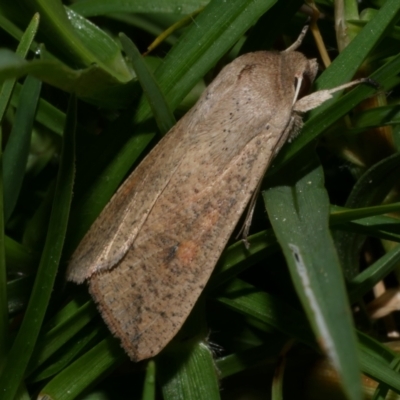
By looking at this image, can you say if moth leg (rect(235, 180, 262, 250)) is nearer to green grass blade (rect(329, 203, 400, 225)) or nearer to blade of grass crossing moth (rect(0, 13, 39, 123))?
green grass blade (rect(329, 203, 400, 225))

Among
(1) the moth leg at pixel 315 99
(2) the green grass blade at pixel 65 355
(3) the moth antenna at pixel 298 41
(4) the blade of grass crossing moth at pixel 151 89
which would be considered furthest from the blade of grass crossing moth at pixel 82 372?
(3) the moth antenna at pixel 298 41

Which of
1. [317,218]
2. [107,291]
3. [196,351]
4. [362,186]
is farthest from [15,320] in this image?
[362,186]

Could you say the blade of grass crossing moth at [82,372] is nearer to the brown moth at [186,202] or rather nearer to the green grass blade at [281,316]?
the brown moth at [186,202]

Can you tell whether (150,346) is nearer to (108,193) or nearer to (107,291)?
(107,291)

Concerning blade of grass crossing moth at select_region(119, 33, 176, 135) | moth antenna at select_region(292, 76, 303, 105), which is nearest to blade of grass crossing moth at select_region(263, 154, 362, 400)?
moth antenna at select_region(292, 76, 303, 105)

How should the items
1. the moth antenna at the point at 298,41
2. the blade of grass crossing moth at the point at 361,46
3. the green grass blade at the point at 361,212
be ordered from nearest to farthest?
the green grass blade at the point at 361,212 → the blade of grass crossing moth at the point at 361,46 → the moth antenna at the point at 298,41

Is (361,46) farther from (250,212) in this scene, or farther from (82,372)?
(82,372)
